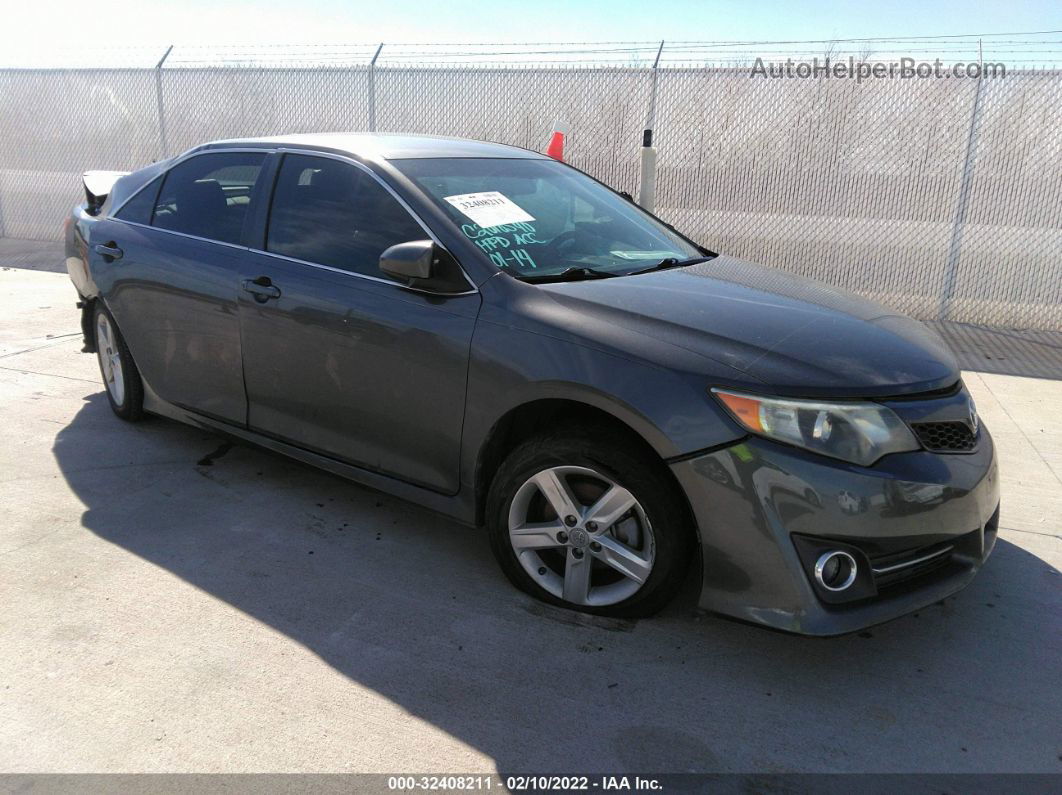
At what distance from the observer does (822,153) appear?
866 cm

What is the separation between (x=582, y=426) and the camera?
3000mm

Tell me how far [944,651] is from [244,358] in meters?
3.01

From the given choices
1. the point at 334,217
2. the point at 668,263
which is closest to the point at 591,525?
the point at 668,263

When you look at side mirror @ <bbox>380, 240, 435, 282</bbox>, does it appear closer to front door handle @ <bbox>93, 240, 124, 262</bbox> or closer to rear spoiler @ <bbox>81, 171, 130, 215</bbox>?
front door handle @ <bbox>93, 240, 124, 262</bbox>

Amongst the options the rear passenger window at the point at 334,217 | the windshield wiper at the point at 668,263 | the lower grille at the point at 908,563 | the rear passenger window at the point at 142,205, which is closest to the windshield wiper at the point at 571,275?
the windshield wiper at the point at 668,263

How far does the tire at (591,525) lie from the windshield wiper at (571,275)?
593 millimetres

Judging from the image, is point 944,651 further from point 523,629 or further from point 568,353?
point 568,353

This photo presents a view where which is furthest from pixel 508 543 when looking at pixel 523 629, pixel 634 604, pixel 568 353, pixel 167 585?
pixel 167 585

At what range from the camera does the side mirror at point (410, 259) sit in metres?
3.14

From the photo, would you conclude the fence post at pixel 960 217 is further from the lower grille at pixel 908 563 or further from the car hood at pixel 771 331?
the lower grille at pixel 908 563

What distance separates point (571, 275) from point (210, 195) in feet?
6.63

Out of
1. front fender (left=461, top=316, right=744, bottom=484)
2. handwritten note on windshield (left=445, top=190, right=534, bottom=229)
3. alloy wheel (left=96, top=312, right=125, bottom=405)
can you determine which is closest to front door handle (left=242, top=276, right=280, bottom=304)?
handwritten note on windshield (left=445, top=190, right=534, bottom=229)

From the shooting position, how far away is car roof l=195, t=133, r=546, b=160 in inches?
147

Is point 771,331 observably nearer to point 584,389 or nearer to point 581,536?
point 584,389
